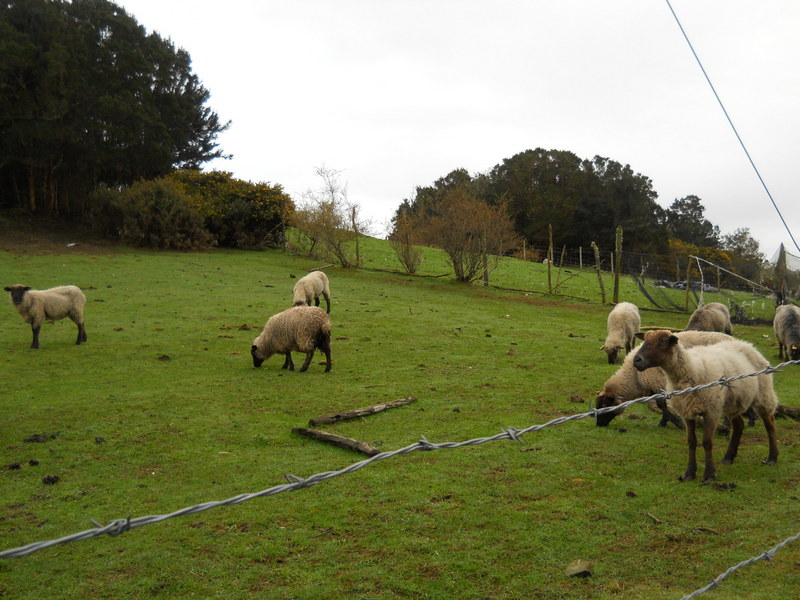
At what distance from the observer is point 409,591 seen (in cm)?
463

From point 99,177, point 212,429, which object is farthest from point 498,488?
point 99,177

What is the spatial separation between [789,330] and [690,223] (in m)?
58.2

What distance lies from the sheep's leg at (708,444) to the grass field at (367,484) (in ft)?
0.75

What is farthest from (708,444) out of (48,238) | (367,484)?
→ (48,238)

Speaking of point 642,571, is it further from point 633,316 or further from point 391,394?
point 633,316

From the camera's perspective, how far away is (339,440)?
7867 millimetres

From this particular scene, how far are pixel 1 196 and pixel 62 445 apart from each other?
41.3 metres

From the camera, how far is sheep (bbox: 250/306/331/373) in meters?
12.7

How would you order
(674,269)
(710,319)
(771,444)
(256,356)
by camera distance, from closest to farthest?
(771,444), (256,356), (710,319), (674,269)

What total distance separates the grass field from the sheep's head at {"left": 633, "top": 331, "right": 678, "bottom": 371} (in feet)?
4.31

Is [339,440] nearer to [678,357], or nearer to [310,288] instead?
[678,357]

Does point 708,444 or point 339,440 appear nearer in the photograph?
point 708,444

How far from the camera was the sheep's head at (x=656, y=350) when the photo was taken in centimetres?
659

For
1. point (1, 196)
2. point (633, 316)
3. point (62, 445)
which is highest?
point (1, 196)
